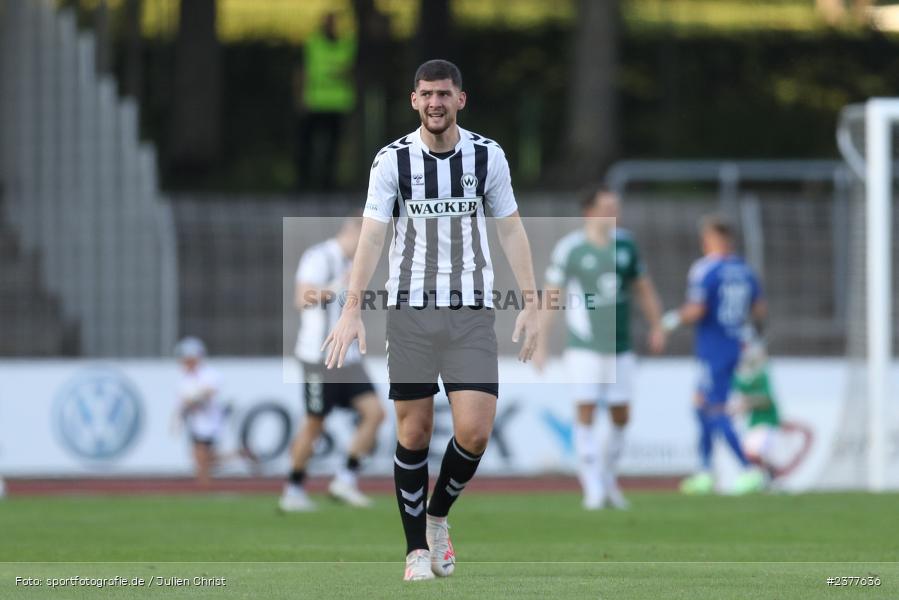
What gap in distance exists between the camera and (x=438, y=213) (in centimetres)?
727

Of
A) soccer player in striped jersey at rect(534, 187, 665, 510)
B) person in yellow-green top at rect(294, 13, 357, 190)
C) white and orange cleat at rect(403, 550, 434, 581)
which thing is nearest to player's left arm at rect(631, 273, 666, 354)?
soccer player in striped jersey at rect(534, 187, 665, 510)

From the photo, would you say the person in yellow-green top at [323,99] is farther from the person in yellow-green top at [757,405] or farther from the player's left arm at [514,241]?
the player's left arm at [514,241]

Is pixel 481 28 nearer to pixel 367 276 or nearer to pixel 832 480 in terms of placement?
pixel 832 480

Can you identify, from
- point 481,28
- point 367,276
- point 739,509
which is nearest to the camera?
point 367,276

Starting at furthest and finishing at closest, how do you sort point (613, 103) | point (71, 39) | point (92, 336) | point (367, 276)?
1. point (613, 103)
2. point (71, 39)
3. point (92, 336)
4. point (367, 276)

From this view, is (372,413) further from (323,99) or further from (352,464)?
(323,99)

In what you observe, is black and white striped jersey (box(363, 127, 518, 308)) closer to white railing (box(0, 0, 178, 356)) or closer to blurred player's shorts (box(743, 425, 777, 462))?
blurred player's shorts (box(743, 425, 777, 462))

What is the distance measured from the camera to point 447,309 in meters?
7.30

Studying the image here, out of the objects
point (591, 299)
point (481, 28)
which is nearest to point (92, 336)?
point (591, 299)

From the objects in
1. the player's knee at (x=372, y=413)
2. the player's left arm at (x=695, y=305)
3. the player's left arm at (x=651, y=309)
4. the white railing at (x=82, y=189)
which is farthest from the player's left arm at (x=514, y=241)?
the white railing at (x=82, y=189)

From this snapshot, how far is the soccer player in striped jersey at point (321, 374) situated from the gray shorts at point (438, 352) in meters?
4.76

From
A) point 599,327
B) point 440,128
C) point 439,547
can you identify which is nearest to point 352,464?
point 599,327

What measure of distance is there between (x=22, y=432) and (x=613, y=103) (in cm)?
962

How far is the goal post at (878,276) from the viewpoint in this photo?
13789 millimetres
